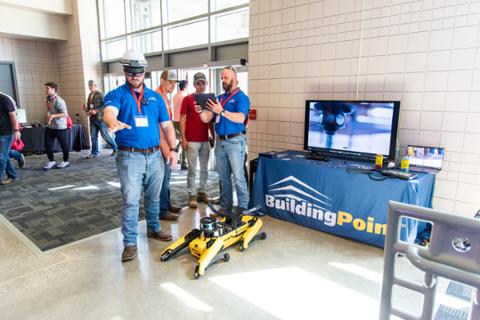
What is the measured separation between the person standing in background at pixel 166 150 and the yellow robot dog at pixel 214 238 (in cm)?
76

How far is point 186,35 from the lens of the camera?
6.00m

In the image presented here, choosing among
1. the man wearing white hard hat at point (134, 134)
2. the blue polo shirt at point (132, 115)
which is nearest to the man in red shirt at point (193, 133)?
the man wearing white hard hat at point (134, 134)

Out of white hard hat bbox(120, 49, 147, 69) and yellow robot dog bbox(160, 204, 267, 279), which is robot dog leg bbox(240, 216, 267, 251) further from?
white hard hat bbox(120, 49, 147, 69)

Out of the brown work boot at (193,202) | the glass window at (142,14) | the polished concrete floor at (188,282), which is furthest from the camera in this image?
the glass window at (142,14)

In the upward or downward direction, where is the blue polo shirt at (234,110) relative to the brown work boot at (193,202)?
upward

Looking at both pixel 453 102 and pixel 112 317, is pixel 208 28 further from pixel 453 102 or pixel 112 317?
pixel 112 317

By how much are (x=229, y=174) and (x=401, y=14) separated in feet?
7.53

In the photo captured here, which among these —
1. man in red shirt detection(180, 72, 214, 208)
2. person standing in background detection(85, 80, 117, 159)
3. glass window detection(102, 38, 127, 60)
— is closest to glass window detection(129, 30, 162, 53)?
glass window detection(102, 38, 127, 60)

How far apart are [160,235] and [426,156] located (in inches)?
99.5

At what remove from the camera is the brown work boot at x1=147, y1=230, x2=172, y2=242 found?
2924 millimetres

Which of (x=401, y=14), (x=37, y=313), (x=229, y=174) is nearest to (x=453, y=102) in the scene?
(x=401, y=14)

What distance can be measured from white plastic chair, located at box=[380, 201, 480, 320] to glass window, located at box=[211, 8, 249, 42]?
14.9ft

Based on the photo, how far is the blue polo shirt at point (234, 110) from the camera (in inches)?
127

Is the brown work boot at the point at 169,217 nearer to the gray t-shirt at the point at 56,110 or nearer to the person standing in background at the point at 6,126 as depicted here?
the person standing in background at the point at 6,126
